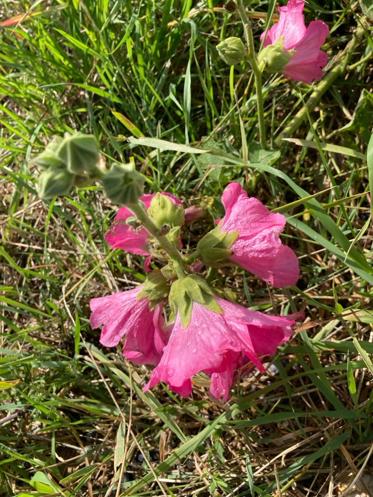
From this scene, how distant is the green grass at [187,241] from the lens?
6.75ft

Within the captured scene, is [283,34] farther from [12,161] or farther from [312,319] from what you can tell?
[12,161]

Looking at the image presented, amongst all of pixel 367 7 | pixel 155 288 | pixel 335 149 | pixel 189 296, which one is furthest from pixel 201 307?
pixel 367 7

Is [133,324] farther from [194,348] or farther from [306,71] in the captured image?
[306,71]

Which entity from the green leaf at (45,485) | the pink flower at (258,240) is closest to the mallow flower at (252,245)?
the pink flower at (258,240)

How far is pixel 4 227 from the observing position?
273cm

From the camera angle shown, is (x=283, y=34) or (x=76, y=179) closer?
(x=76, y=179)

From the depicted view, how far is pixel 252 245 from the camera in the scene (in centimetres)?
170

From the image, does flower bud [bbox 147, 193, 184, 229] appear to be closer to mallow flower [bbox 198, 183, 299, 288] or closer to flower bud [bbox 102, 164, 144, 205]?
mallow flower [bbox 198, 183, 299, 288]

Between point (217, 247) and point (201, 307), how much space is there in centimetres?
17

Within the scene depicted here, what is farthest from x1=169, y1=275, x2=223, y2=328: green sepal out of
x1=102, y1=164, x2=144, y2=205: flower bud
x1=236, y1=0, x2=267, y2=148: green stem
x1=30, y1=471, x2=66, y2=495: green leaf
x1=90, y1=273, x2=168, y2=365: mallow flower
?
x1=30, y1=471, x2=66, y2=495: green leaf

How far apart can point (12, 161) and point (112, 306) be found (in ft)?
3.82

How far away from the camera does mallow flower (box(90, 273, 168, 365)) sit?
179 cm

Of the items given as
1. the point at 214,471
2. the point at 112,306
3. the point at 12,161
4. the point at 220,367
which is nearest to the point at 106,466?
the point at 214,471

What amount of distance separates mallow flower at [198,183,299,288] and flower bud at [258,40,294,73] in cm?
51
